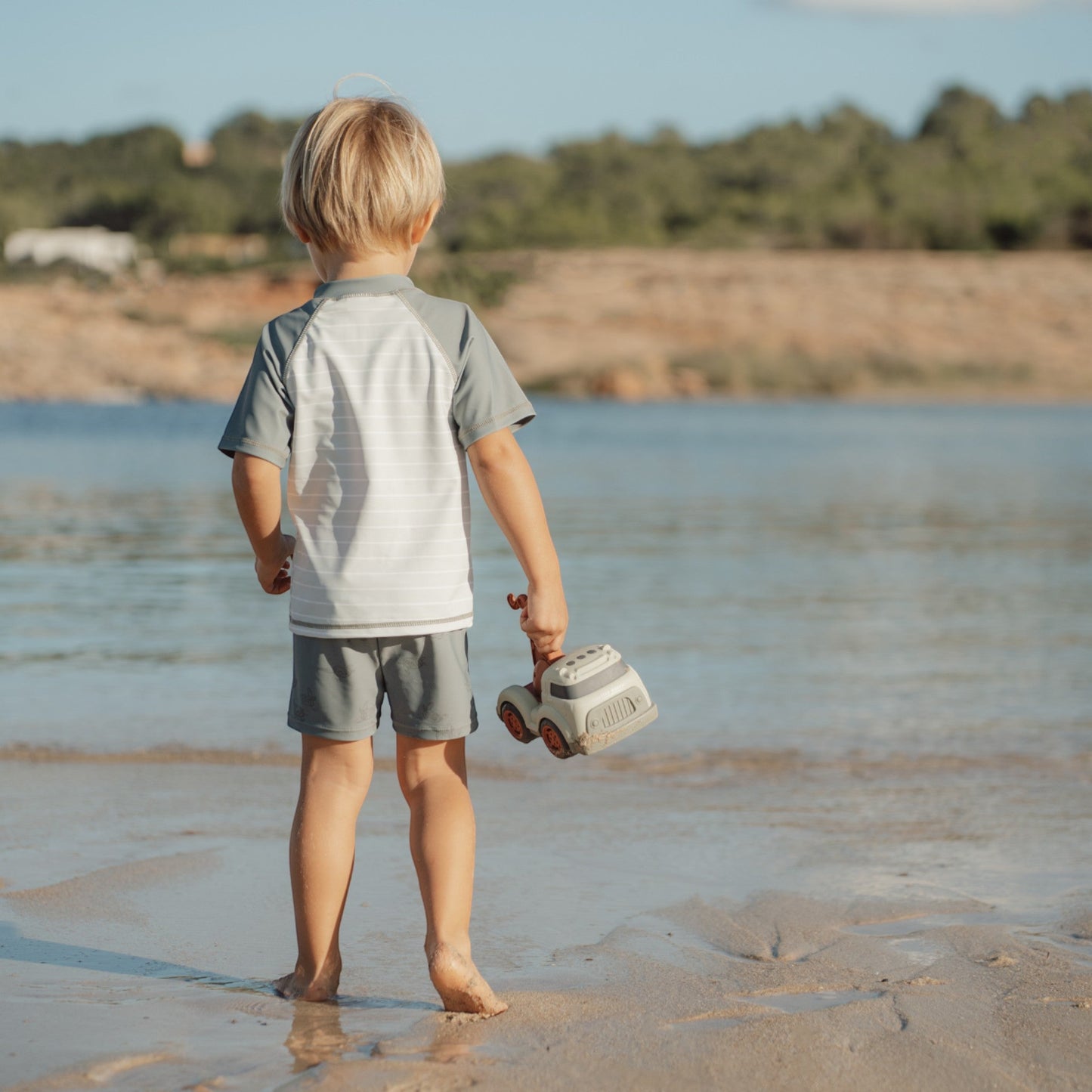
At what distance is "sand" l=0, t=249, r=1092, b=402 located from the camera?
40.2m

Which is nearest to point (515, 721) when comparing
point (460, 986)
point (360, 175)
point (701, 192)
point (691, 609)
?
point (460, 986)

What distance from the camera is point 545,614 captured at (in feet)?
8.42

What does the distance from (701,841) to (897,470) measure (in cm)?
1523

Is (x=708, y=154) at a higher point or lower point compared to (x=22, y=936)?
higher

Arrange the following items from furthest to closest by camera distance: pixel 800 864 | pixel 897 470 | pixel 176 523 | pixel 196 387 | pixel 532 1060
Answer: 1. pixel 196 387
2. pixel 897 470
3. pixel 176 523
4. pixel 800 864
5. pixel 532 1060

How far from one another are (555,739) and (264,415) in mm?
736

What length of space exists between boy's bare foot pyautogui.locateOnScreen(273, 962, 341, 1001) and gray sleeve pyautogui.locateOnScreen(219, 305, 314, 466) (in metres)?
0.88

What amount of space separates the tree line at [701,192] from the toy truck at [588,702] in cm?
4198

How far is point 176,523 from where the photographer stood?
11664 mm

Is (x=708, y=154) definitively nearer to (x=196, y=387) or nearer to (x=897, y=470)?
(x=196, y=387)

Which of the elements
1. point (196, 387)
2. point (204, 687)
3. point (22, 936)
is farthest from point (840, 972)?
point (196, 387)

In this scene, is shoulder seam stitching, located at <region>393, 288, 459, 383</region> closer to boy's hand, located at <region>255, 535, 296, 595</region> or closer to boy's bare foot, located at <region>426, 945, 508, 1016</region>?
boy's hand, located at <region>255, 535, 296, 595</region>

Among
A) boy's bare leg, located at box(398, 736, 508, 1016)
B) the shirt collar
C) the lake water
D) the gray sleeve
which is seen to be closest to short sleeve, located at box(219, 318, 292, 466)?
the gray sleeve

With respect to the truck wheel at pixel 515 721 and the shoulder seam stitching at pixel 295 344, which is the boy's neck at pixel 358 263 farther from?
the truck wheel at pixel 515 721
